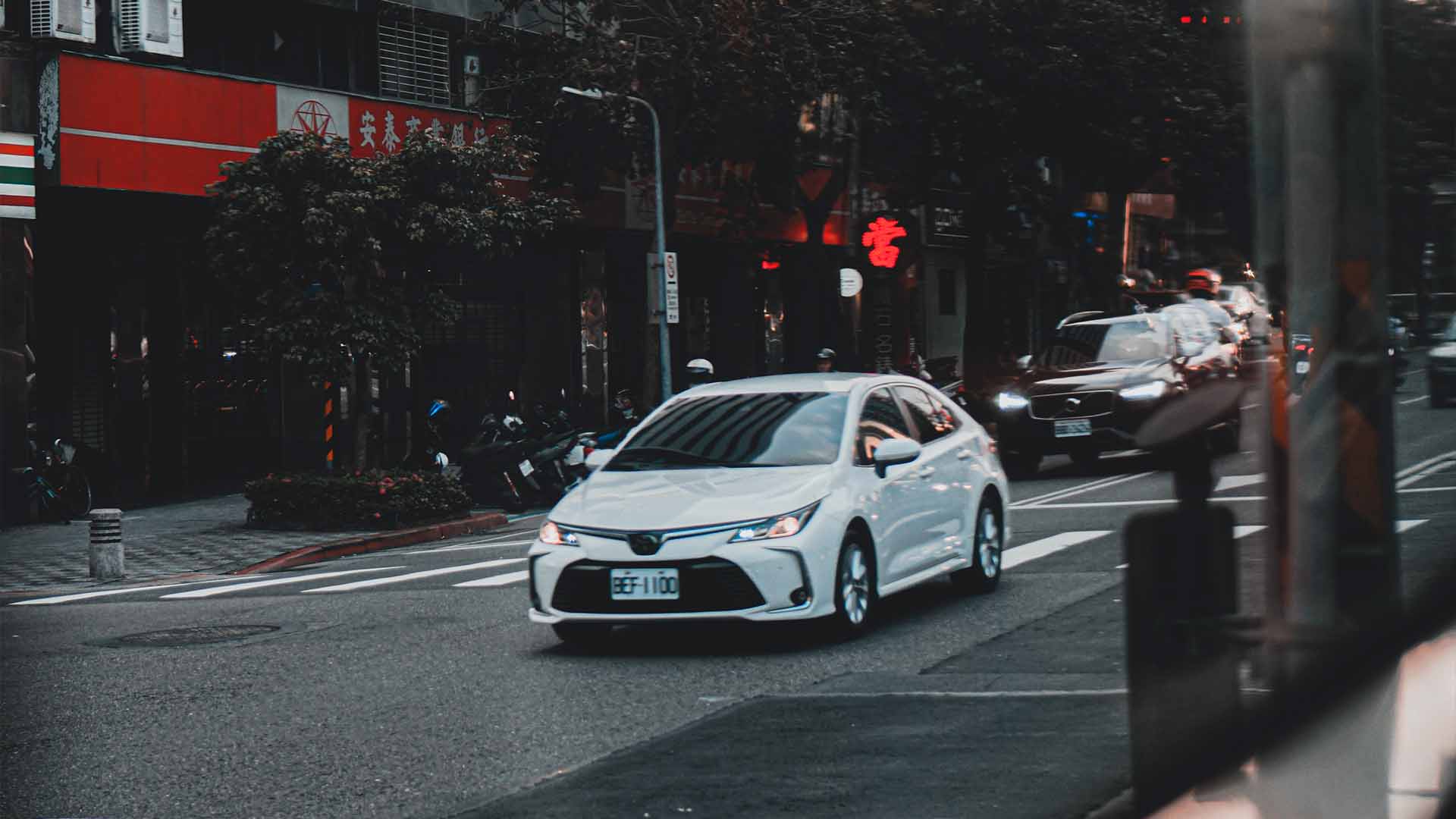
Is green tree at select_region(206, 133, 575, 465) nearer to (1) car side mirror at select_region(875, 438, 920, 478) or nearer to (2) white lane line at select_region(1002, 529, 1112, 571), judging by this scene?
(2) white lane line at select_region(1002, 529, 1112, 571)

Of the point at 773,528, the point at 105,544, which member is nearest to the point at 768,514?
the point at 773,528

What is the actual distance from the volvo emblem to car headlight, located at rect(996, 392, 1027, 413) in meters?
11.8

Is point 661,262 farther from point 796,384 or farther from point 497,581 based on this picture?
point 796,384

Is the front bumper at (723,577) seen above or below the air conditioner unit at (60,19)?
Result: below

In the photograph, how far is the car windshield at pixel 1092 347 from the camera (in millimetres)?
17562

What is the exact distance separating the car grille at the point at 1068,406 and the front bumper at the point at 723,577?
11.0m

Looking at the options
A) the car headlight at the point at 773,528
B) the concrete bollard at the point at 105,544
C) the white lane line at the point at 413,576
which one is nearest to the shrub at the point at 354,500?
the concrete bollard at the point at 105,544

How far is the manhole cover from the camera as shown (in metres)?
10.9

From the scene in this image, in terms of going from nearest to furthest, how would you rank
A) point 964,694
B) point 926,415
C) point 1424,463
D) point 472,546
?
point 1424,463, point 964,694, point 926,415, point 472,546

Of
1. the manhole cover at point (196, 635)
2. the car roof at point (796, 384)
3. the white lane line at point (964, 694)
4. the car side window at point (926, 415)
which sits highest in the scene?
the car roof at point (796, 384)

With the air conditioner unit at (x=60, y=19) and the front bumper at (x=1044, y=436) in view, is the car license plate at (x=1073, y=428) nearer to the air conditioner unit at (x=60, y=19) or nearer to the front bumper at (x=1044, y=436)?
the front bumper at (x=1044, y=436)

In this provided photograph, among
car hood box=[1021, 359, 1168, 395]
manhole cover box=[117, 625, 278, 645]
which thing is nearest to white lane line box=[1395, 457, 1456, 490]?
manhole cover box=[117, 625, 278, 645]

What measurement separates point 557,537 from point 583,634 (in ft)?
2.97

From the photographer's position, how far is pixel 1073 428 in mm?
19500
